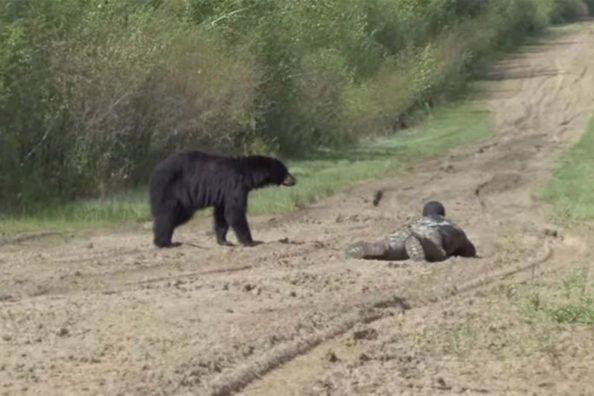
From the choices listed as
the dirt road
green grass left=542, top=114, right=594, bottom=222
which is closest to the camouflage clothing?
the dirt road

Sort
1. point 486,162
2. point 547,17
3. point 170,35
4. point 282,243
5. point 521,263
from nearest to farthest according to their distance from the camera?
point 521,263 → point 282,243 → point 170,35 → point 486,162 → point 547,17

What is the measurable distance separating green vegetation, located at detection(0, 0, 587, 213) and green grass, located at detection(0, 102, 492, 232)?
0.60 meters

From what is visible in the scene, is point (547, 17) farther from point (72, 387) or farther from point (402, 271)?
point (72, 387)

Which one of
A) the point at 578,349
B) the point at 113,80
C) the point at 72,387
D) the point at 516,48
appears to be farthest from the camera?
the point at 516,48

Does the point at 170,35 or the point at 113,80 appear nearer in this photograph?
the point at 113,80

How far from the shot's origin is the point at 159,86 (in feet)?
74.9

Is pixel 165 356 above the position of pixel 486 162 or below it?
above

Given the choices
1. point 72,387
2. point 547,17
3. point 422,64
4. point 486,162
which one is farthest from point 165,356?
point 547,17

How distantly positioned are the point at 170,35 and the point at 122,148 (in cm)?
203

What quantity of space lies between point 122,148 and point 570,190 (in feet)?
21.5

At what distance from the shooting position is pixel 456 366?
9227 mm

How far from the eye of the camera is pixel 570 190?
22250 millimetres

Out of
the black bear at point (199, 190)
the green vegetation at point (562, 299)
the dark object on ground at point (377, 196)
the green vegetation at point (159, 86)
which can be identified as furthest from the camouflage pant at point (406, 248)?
the green vegetation at point (159, 86)

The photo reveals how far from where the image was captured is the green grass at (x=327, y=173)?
18750mm
